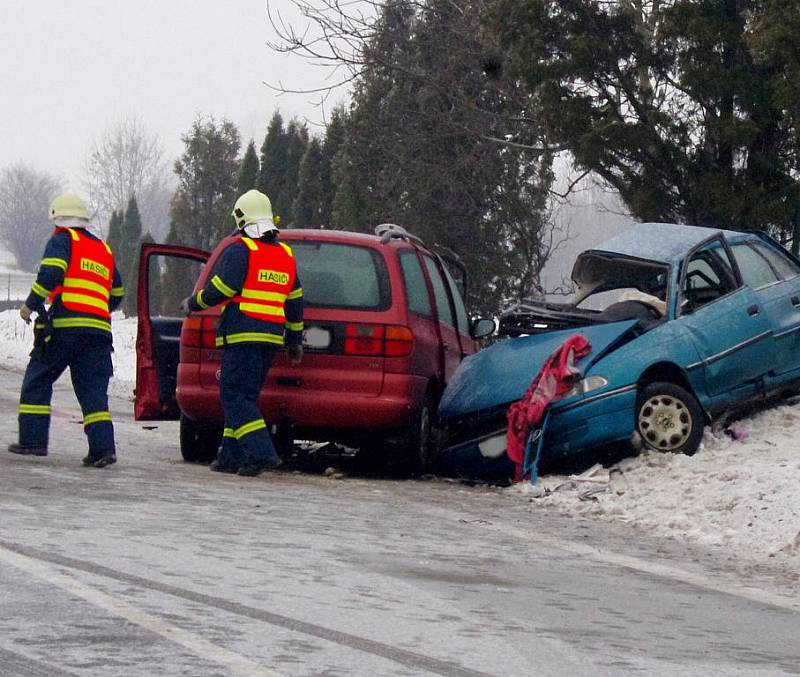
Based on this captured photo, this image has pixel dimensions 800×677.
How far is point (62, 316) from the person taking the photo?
984cm

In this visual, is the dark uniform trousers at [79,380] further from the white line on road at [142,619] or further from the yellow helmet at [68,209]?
the white line on road at [142,619]

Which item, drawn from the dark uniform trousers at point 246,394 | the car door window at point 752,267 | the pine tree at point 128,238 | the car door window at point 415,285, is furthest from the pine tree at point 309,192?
the dark uniform trousers at point 246,394

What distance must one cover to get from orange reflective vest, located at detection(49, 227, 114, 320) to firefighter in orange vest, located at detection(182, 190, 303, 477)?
22.0 inches

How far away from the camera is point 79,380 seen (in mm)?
10023

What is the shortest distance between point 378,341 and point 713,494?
2.38m

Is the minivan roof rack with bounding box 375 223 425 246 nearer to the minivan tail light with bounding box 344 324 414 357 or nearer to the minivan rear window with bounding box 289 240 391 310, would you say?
the minivan rear window with bounding box 289 240 391 310

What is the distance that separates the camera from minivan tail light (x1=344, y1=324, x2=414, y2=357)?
33.0 feet

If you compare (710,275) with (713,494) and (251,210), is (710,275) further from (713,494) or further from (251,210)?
(251,210)

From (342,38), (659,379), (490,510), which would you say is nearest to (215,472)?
(490,510)

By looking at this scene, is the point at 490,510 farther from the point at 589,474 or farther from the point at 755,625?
the point at 755,625

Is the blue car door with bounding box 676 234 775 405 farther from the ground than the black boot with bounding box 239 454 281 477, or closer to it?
farther from the ground

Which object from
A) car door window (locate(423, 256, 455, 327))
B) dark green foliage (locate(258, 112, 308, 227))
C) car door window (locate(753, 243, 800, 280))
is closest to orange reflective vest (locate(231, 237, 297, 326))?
car door window (locate(423, 256, 455, 327))

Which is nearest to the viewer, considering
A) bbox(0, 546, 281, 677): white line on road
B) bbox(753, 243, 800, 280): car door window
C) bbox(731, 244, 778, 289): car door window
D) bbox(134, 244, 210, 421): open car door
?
bbox(0, 546, 281, 677): white line on road

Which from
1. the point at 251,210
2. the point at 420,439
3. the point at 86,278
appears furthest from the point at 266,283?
the point at 420,439
